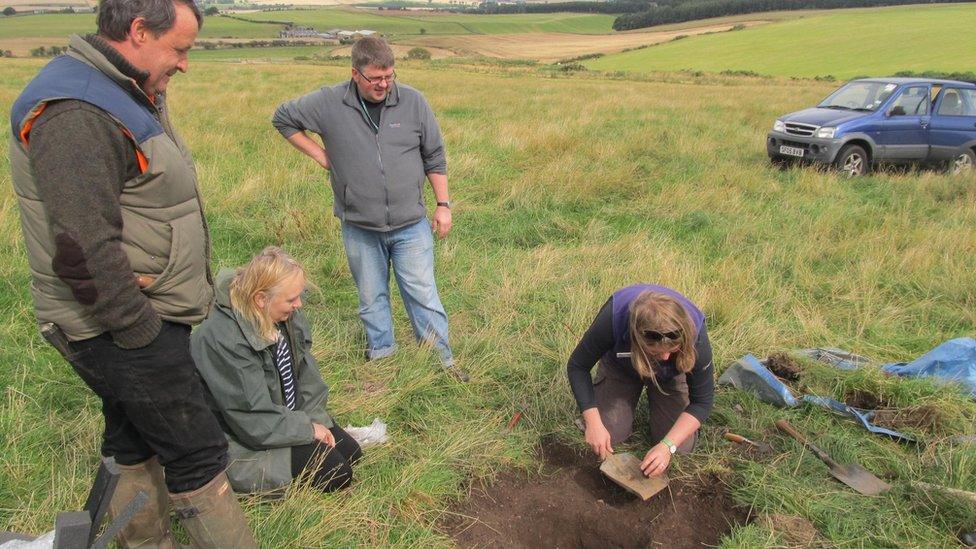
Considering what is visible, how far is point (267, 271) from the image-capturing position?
2.37 metres

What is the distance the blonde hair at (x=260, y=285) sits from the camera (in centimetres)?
237

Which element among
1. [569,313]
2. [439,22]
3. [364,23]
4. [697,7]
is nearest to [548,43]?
[697,7]

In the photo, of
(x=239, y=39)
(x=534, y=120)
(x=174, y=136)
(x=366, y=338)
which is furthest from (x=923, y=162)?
(x=239, y=39)

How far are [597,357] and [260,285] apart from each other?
1478 millimetres

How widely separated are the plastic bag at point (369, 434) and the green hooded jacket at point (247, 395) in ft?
1.13

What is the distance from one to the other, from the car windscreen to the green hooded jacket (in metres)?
9.26

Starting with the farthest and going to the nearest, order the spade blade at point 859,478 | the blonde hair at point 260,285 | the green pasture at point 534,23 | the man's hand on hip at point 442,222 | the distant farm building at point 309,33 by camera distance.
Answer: the green pasture at point 534,23 < the distant farm building at point 309,33 < the man's hand on hip at point 442,222 < the spade blade at point 859,478 < the blonde hair at point 260,285

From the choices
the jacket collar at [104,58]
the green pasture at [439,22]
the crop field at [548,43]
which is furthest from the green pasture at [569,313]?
the green pasture at [439,22]

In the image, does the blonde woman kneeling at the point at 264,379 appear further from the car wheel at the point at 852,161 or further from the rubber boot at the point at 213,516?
the car wheel at the point at 852,161

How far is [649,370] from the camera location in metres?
2.71

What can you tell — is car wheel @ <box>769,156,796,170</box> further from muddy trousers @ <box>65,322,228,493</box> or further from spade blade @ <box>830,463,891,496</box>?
muddy trousers @ <box>65,322,228,493</box>

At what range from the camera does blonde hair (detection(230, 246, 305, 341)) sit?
2.37 meters

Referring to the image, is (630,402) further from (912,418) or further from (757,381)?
(912,418)

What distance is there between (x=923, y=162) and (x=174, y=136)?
34.1 feet
